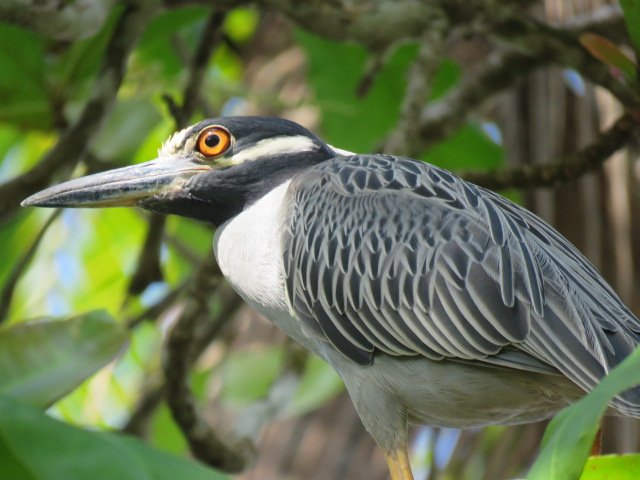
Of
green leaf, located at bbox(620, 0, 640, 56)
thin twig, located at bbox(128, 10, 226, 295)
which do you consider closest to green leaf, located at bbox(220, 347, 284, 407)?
thin twig, located at bbox(128, 10, 226, 295)

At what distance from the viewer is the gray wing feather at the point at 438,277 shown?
293 cm

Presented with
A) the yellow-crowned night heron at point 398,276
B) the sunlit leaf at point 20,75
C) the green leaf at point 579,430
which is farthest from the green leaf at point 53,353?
the sunlit leaf at point 20,75

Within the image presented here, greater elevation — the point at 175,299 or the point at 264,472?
the point at 175,299

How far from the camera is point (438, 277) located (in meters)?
3.12

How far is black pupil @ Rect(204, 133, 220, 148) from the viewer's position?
140 inches

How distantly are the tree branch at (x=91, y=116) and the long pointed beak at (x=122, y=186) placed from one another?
42cm

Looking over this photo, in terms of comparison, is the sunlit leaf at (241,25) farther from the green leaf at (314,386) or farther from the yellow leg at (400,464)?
the yellow leg at (400,464)

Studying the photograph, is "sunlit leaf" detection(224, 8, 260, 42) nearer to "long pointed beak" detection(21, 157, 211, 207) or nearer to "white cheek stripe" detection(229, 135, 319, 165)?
A: "white cheek stripe" detection(229, 135, 319, 165)

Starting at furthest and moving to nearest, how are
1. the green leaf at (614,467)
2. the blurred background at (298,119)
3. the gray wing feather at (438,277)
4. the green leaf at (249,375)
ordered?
the green leaf at (249,375) < the blurred background at (298,119) < the gray wing feather at (438,277) < the green leaf at (614,467)

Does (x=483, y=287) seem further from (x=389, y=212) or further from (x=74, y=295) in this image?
(x=74, y=295)

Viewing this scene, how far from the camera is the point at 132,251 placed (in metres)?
5.91

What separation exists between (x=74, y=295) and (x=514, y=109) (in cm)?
232

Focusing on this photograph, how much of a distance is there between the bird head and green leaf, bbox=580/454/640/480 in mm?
1607

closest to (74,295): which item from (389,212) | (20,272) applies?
(20,272)
